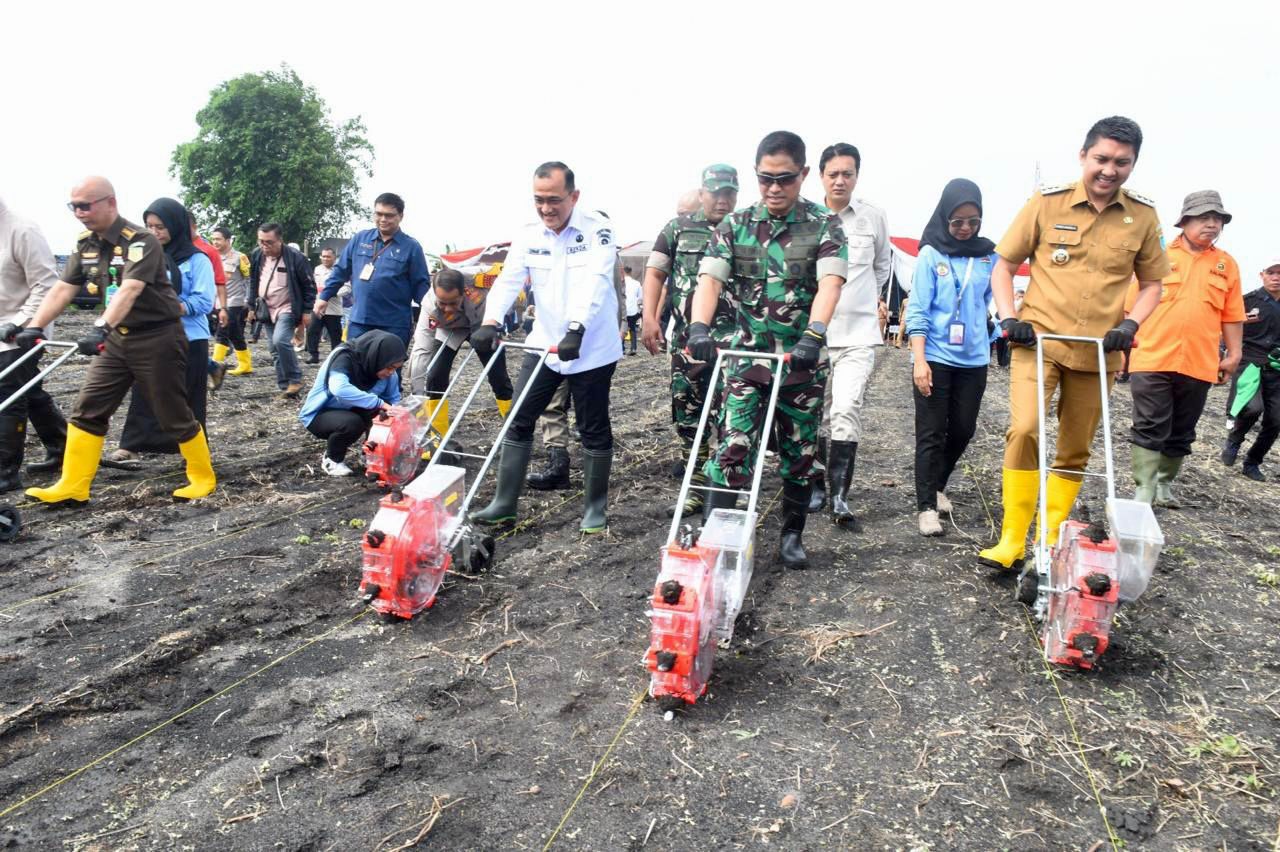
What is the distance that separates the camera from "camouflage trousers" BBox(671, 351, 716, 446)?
19.7ft

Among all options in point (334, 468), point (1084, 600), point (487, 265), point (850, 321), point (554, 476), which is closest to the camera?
point (1084, 600)

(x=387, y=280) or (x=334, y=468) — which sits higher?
(x=387, y=280)

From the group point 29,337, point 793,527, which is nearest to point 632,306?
point 29,337

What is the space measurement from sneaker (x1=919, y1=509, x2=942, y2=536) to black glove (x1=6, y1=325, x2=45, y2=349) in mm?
5572

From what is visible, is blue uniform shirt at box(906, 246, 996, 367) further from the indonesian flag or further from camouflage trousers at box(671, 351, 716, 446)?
the indonesian flag

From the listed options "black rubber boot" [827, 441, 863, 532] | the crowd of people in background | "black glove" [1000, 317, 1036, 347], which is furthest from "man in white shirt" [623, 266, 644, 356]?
"black glove" [1000, 317, 1036, 347]

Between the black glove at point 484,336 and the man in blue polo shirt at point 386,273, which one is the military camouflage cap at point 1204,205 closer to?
the black glove at point 484,336

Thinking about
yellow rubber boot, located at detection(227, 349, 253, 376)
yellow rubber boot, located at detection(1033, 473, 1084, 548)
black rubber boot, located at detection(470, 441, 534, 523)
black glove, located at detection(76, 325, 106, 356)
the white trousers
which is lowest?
yellow rubber boot, located at detection(227, 349, 253, 376)

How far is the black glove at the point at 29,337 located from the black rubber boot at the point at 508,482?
294 centimetres

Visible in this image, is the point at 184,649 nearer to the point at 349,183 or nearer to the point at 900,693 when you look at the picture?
the point at 900,693

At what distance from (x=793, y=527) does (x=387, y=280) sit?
14.1ft

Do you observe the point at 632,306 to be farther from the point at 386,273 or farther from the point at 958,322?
the point at 958,322

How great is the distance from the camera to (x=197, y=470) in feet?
19.4

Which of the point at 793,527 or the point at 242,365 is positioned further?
the point at 242,365
